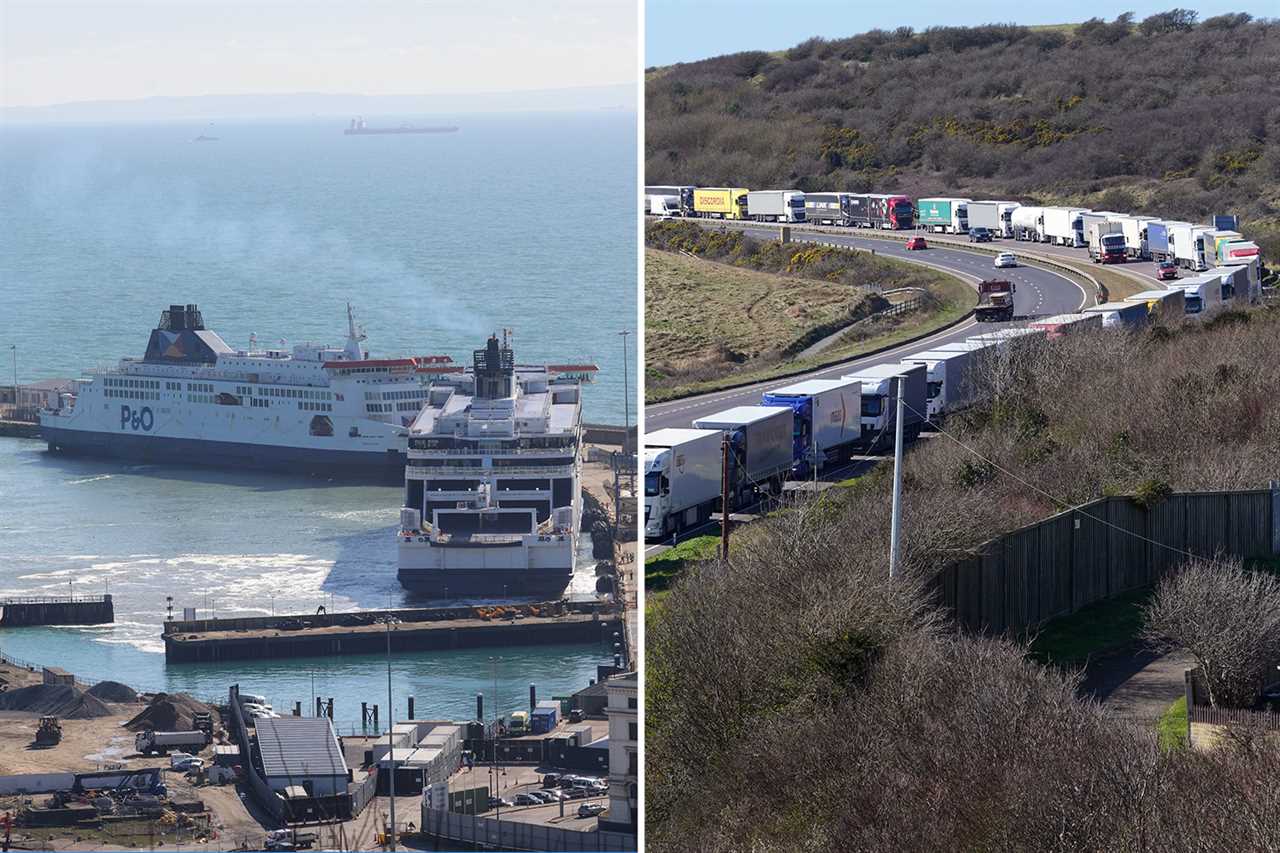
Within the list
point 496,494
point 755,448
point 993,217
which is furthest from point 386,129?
point 993,217

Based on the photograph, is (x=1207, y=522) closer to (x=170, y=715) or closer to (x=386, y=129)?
(x=170, y=715)

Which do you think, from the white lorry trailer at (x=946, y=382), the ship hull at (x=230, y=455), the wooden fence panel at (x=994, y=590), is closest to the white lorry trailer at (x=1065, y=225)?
the ship hull at (x=230, y=455)

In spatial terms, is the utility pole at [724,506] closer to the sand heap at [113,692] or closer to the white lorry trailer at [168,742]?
the white lorry trailer at [168,742]

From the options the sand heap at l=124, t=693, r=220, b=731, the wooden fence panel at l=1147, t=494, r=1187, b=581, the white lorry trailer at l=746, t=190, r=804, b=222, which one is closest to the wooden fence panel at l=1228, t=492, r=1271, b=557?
the wooden fence panel at l=1147, t=494, r=1187, b=581

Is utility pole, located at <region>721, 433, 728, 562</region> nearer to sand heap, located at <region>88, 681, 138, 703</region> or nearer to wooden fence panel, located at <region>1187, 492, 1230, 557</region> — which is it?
wooden fence panel, located at <region>1187, 492, 1230, 557</region>

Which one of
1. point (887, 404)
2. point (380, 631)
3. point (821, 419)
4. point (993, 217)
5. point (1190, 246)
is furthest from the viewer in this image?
point (993, 217)

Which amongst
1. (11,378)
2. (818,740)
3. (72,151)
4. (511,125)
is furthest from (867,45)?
(818,740)
